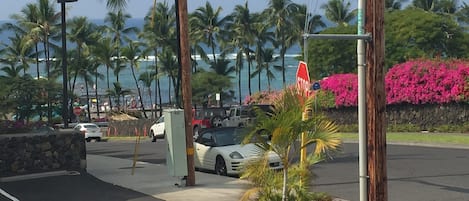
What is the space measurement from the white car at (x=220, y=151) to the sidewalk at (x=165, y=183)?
0.37 metres

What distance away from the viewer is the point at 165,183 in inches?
571

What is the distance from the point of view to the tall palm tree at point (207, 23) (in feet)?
250

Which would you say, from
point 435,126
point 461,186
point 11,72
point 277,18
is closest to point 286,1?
point 277,18

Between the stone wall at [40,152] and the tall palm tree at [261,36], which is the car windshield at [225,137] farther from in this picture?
the tall palm tree at [261,36]

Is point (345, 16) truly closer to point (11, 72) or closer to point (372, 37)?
point (11, 72)

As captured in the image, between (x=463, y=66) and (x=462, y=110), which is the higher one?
(x=463, y=66)

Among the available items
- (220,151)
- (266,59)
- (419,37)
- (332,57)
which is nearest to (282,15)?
(266,59)

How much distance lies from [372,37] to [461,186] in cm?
668

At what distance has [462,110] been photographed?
29.9m

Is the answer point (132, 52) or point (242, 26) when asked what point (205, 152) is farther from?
point (132, 52)

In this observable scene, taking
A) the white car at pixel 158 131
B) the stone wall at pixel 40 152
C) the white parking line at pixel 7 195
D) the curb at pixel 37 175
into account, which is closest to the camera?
the white parking line at pixel 7 195

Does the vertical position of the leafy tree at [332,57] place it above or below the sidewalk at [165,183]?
above

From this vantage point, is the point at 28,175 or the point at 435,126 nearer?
the point at 28,175

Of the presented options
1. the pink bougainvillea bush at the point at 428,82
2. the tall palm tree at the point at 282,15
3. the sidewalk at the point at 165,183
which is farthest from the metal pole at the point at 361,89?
the tall palm tree at the point at 282,15
